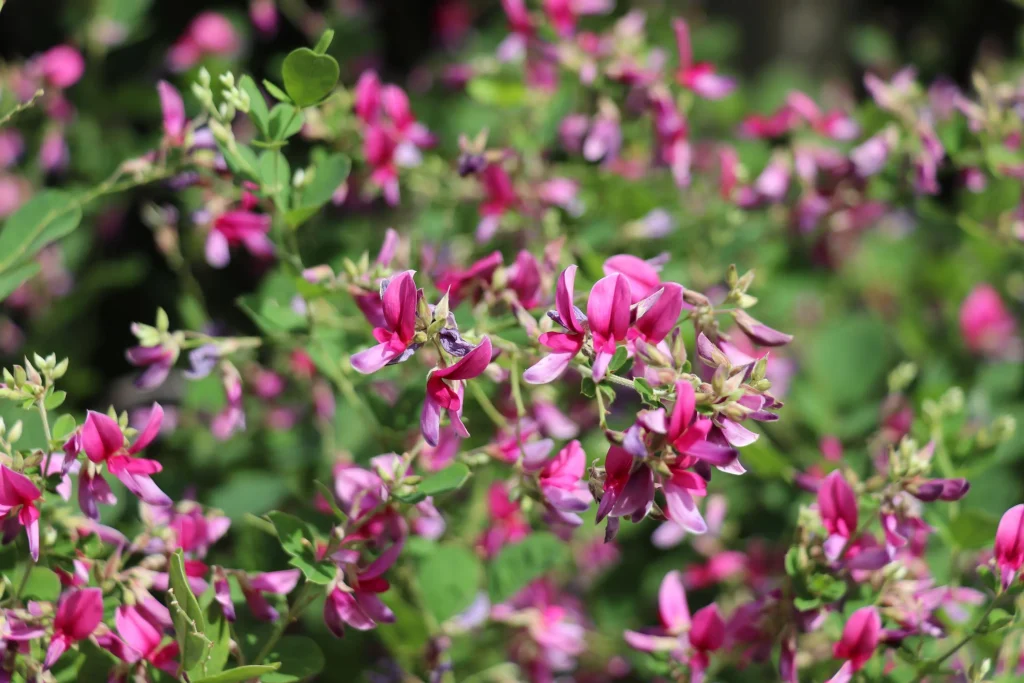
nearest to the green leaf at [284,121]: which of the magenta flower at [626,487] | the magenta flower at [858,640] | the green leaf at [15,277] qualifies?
the green leaf at [15,277]

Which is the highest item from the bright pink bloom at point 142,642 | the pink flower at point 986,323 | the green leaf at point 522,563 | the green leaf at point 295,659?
the bright pink bloom at point 142,642

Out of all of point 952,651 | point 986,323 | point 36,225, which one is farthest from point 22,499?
point 986,323

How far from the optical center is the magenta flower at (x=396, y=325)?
1078mm

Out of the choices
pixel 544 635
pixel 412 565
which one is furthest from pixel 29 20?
pixel 544 635

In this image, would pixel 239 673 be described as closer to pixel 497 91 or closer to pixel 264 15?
pixel 497 91

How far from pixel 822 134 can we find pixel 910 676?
109 cm

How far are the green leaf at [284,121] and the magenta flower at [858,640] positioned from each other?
947 mm

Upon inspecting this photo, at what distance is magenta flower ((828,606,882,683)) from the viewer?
1219 millimetres

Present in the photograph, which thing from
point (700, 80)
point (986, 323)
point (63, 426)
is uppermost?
point (700, 80)

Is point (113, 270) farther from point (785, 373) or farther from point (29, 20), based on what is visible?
point (785, 373)

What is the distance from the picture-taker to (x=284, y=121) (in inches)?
50.5

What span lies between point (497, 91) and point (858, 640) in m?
1.24

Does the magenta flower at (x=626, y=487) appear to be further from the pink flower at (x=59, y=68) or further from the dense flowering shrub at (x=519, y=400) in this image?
the pink flower at (x=59, y=68)

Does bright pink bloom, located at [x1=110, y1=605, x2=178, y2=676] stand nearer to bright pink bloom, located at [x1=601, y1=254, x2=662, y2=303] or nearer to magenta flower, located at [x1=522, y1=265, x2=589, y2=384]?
magenta flower, located at [x1=522, y1=265, x2=589, y2=384]
